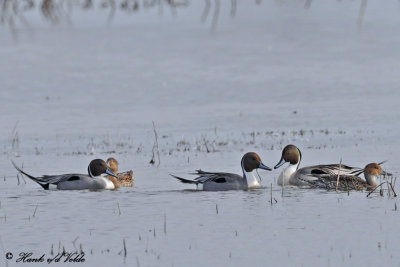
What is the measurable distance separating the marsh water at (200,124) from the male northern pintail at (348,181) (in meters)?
0.26

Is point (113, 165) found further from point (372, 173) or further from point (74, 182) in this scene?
point (372, 173)

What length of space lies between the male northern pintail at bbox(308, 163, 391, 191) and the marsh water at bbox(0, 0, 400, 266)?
0.26 m

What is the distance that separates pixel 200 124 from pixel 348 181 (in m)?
5.67

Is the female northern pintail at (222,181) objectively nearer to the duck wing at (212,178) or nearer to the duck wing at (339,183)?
the duck wing at (212,178)

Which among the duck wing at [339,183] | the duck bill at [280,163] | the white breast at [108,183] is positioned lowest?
the duck wing at [339,183]

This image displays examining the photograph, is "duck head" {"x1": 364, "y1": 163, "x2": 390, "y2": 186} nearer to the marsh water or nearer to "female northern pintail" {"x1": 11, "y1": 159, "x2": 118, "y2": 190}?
the marsh water

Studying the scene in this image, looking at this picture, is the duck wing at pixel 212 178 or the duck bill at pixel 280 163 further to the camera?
the duck bill at pixel 280 163

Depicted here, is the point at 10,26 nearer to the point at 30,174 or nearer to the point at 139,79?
the point at 139,79

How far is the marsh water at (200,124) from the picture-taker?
25.0ft

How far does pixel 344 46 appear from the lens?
891 inches

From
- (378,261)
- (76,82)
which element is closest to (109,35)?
(76,82)

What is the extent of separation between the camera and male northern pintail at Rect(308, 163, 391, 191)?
10.2 metres

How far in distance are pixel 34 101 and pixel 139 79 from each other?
248 centimetres

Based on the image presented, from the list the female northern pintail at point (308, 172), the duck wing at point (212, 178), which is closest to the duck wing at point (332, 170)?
the female northern pintail at point (308, 172)
